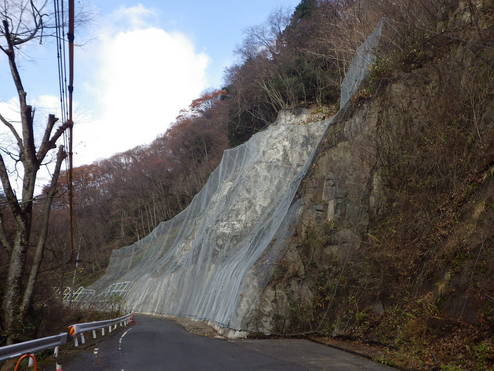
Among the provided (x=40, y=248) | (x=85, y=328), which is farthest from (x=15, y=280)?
(x=85, y=328)

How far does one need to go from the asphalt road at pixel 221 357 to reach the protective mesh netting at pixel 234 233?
2.80 m

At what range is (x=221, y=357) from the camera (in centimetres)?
1124

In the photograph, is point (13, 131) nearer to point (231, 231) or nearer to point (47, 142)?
point (47, 142)

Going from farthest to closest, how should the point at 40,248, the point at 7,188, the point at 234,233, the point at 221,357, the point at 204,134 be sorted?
the point at 204,134, the point at 234,233, the point at 40,248, the point at 221,357, the point at 7,188

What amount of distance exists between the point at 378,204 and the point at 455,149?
9.71ft

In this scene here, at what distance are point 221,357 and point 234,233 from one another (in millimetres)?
19344

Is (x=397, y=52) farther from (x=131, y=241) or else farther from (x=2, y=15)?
(x=131, y=241)

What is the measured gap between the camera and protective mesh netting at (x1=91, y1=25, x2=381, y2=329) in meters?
19.5

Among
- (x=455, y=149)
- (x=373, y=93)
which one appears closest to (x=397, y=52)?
(x=373, y=93)

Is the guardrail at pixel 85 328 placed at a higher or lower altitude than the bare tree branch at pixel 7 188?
lower

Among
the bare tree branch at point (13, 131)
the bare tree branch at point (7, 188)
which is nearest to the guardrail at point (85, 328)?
the bare tree branch at point (7, 188)

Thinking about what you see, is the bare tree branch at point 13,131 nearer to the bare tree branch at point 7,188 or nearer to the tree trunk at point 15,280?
the bare tree branch at point 7,188

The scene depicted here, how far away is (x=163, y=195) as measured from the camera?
6806 centimetres

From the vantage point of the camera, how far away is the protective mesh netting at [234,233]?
19.5 m
